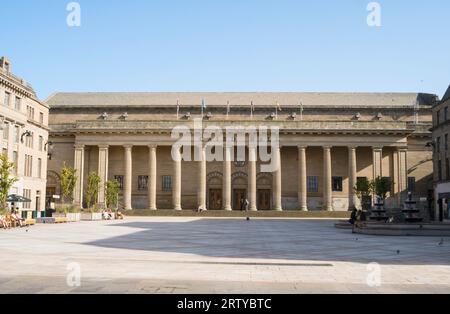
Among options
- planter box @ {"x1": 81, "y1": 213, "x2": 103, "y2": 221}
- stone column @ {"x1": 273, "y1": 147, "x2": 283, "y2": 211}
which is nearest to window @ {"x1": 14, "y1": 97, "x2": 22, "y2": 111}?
planter box @ {"x1": 81, "y1": 213, "x2": 103, "y2": 221}

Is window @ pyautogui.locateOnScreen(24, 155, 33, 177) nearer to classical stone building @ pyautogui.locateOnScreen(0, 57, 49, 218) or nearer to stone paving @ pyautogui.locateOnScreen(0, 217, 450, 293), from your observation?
classical stone building @ pyautogui.locateOnScreen(0, 57, 49, 218)

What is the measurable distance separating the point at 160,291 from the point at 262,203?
199 ft

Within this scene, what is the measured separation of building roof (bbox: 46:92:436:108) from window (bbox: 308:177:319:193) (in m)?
11.4

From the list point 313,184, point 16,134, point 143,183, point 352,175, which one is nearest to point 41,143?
point 16,134

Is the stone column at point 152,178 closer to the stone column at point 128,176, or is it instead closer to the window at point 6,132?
the stone column at point 128,176

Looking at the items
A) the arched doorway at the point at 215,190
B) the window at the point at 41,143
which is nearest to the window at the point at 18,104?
the window at the point at 41,143

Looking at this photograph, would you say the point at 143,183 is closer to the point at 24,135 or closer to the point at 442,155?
the point at 24,135

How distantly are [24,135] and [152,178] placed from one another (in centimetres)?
1909

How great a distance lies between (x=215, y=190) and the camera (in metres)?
70.4

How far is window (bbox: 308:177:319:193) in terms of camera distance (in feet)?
227

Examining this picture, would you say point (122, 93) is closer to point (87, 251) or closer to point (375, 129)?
point (375, 129)

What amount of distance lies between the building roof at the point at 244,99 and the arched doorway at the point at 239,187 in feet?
37.5

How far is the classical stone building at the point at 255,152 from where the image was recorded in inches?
2621
